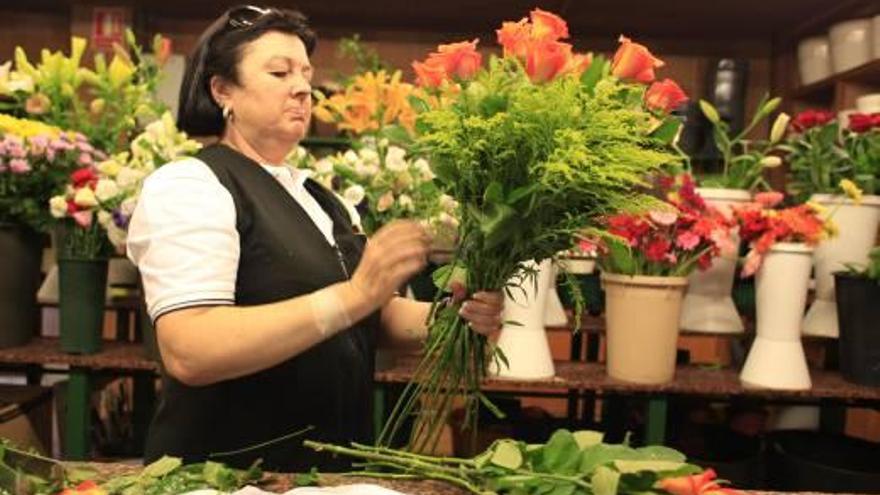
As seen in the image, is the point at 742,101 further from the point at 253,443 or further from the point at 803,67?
the point at 253,443

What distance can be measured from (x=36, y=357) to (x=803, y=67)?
2.86 meters

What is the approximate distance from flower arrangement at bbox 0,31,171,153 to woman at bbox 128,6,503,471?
672mm

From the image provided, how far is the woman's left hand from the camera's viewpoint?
82 cm

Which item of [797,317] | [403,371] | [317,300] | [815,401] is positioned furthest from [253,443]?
[815,401]

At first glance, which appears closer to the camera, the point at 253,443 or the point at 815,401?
the point at 253,443

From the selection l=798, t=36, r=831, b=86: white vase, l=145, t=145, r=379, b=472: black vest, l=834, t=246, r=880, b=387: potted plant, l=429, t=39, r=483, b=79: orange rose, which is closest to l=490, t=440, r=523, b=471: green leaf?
l=429, t=39, r=483, b=79: orange rose

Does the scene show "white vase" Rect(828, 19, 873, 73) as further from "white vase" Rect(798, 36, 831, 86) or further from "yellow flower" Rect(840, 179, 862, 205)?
"yellow flower" Rect(840, 179, 862, 205)

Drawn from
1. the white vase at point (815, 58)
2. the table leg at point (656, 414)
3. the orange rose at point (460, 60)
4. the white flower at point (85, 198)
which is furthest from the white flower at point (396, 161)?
the white vase at point (815, 58)

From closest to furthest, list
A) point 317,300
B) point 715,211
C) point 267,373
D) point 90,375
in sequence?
point 317,300, point 267,373, point 715,211, point 90,375

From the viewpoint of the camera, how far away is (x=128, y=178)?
1557mm

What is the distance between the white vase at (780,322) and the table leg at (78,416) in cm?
130

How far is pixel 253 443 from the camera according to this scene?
1089 mm

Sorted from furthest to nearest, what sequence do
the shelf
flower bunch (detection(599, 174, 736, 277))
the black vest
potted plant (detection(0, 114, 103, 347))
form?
the shelf → potted plant (detection(0, 114, 103, 347)) → flower bunch (detection(599, 174, 736, 277)) → the black vest

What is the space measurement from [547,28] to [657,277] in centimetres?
86
